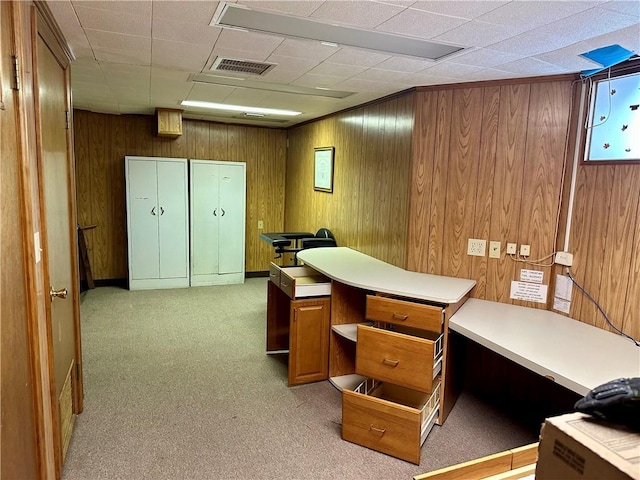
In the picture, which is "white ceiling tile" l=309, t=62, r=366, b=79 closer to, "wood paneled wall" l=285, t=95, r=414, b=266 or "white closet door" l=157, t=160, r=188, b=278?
"wood paneled wall" l=285, t=95, r=414, b=266

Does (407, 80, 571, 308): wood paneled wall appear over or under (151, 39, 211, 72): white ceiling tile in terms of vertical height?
under

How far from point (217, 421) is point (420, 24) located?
2.47 metres

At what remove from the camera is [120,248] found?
5641 mm

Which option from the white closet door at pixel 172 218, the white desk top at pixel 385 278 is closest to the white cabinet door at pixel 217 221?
the white closet door at pixel 172 218

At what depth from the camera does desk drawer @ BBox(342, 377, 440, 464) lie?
88.0 inches

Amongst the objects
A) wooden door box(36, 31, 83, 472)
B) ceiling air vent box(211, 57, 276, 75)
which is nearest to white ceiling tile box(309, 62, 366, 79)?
ceiling air vent box(211, 57, 276, 75)

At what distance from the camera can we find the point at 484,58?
7.70ft

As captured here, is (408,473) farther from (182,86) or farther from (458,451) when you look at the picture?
(182,86)

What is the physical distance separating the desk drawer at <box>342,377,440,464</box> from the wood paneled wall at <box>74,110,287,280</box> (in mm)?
4136

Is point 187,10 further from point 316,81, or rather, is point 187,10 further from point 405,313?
point 405,313

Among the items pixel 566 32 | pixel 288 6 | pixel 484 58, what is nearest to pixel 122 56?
pixel 288 6

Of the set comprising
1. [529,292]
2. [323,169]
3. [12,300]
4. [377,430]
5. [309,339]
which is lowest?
[377,430]

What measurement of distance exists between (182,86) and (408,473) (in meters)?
3.31

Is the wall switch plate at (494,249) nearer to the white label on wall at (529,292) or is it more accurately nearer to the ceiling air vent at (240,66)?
the white label on wall at (529,292)
